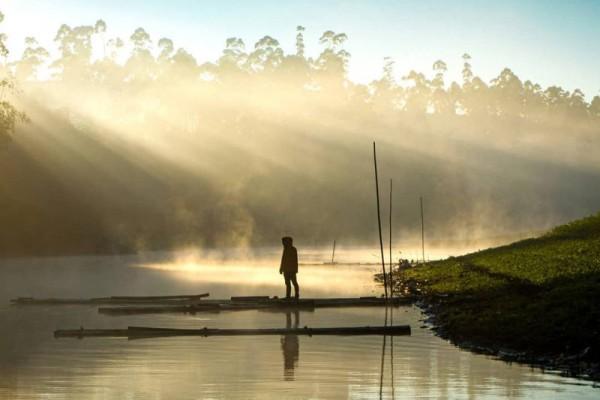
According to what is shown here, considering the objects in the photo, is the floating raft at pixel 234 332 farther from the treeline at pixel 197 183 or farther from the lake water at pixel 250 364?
the treeline at pixel 197 183

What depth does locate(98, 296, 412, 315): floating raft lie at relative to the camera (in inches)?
1553

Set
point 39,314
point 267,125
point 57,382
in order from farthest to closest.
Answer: point 267,125, point 39,314, point 57,382

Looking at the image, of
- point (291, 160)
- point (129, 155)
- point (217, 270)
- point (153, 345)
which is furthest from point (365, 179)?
point (153, 345)

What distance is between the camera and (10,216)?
95625 mm

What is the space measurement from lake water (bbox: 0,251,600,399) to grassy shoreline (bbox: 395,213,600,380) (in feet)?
3.31

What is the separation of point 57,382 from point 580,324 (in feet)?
43.3

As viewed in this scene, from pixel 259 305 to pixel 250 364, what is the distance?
633 inches

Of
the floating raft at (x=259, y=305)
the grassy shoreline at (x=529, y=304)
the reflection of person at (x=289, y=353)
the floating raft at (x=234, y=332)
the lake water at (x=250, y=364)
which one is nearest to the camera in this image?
the lake water at (x=250, y=364)

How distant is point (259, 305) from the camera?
40.3 meters

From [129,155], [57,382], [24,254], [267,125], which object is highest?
[267,125]

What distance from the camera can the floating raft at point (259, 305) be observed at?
1553 inches

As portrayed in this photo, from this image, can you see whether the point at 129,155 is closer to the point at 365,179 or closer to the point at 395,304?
the point at 365,179

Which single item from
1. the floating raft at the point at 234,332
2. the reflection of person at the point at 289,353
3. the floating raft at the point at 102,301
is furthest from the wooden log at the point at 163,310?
the floating raft at the point at 234,332

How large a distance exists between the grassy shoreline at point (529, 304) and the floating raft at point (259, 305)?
2452 mm
